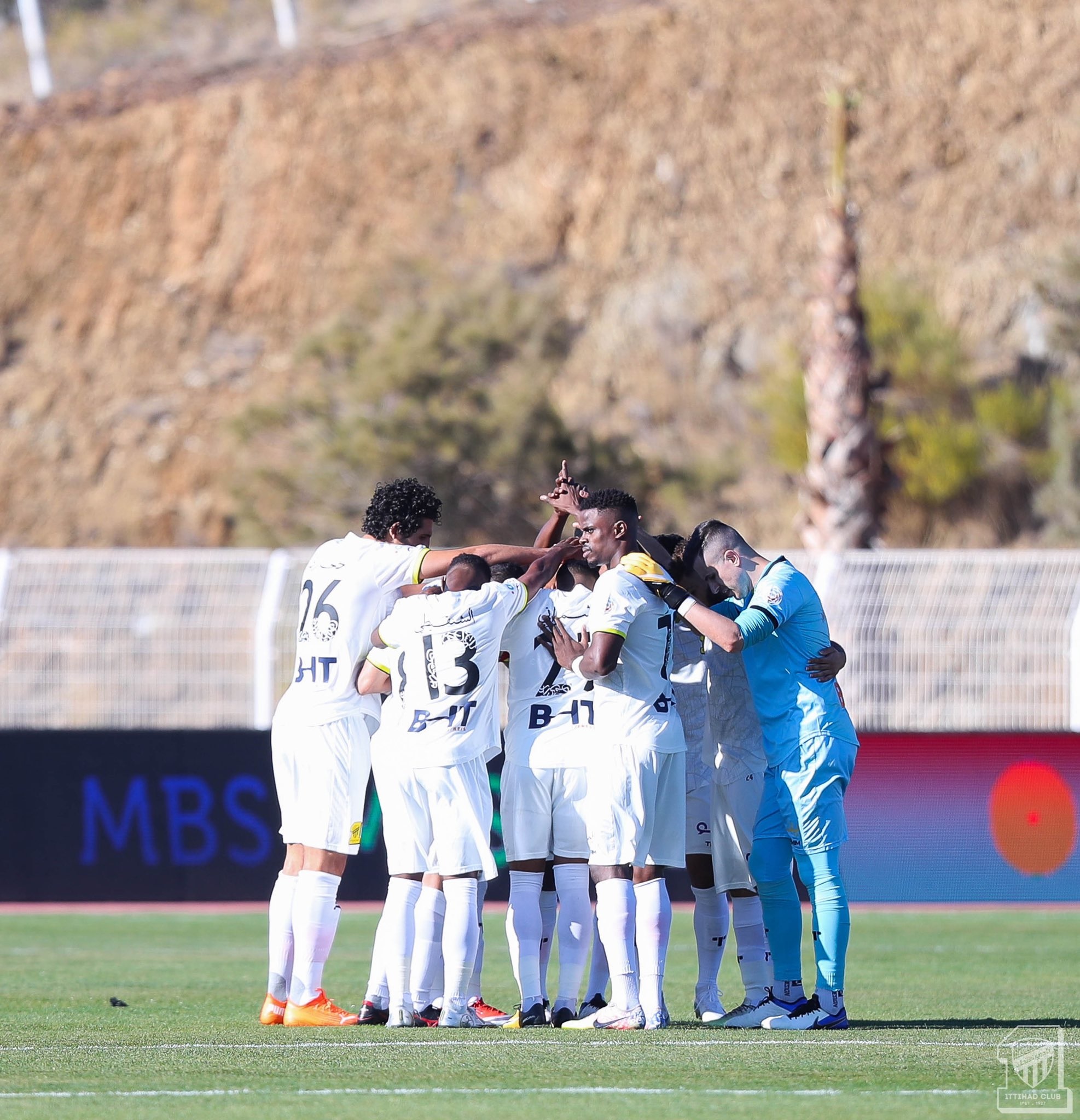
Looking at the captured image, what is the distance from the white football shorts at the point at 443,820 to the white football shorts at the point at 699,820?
3.24ft

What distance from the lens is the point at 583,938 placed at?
789 cm

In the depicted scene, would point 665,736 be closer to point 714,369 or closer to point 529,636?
point 529,636

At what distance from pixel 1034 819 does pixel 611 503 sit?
871 centimetres

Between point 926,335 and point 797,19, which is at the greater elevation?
point 797,19

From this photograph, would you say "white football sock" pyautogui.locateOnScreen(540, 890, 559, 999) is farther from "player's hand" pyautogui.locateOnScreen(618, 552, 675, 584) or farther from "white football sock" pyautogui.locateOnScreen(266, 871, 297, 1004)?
"player's hand" pyautogui.locateOnScreen(618, 552, 675, 584)

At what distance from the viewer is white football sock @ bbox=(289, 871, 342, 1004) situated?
25.7 feet

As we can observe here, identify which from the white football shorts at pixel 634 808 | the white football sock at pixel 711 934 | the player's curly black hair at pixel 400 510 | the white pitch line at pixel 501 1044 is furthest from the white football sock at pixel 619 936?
the player's curly black hair at pixel 400 510

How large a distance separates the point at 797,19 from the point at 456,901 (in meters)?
33.8

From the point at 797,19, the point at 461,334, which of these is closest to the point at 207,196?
the point at 461,334

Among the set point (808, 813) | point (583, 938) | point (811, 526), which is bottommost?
point (583, 938)

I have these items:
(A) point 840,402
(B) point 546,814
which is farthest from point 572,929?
(A) point 840,402

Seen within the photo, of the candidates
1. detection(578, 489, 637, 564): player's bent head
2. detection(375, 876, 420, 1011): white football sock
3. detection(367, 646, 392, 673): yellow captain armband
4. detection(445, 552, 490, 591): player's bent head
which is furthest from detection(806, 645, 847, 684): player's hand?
detection(375, 876, 420, 1011): white football sock

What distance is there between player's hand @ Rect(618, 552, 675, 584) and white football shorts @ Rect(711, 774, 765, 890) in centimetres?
100

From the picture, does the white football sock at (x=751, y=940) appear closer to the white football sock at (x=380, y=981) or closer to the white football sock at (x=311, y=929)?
the white football sock at (x=380, y=981)
